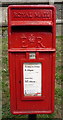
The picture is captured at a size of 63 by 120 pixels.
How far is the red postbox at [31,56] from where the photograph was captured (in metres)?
2.85

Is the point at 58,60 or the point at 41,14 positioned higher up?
the point at 41,14

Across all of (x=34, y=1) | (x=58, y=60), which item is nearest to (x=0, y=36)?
(x=34, y=1)

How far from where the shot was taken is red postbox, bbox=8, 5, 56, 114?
2.85 metres

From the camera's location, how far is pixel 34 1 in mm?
9125

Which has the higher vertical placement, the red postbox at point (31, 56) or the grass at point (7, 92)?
the red postbox at point (31, 56)

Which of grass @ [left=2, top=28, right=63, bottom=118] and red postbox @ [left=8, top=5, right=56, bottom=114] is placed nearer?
red postbox @ [left=8, top=5, right=56, bottom=114]

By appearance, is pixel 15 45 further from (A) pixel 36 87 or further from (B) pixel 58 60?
(B) pixel 58 60

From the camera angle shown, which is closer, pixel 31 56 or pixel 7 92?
pixel 31 56

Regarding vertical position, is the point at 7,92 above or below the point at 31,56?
below

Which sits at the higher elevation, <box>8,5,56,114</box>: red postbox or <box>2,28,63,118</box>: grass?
<box>8,5,56,114</box>: red postbox

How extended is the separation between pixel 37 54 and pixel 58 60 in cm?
339

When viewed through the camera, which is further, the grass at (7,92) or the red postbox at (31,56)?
the grass at (7,92)

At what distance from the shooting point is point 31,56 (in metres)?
2.93

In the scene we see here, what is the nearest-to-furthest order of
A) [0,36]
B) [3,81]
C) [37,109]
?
[37,109] → [3,81] → [0,36]
